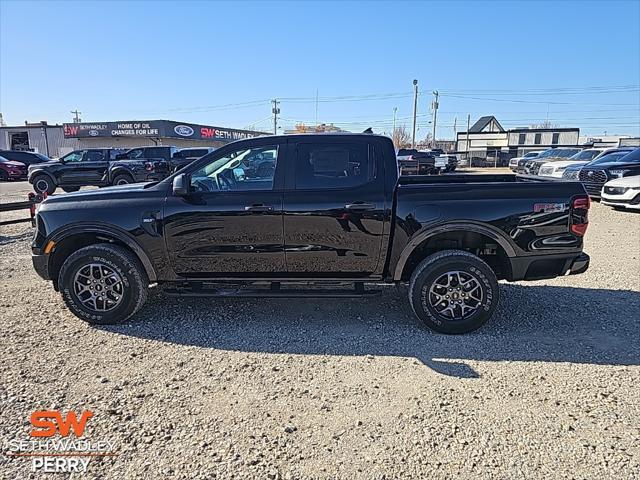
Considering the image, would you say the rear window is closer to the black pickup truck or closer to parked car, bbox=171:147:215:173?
the black pickup truck

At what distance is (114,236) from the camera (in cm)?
423

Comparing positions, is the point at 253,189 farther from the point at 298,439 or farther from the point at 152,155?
the point at 152,155

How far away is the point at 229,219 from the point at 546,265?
10.1ft

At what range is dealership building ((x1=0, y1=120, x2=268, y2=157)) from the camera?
4384cm

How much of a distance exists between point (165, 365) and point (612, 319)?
447 cm

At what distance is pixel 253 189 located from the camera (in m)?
4.23

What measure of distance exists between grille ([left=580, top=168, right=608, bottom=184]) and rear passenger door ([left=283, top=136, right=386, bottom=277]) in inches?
482

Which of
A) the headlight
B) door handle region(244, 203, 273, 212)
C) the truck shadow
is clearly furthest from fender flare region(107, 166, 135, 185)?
the headlight

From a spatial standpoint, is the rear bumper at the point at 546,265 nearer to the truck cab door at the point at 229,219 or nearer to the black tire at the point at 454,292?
the black tire at the point at 454,292

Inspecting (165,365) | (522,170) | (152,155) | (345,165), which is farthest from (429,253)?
(522,170)

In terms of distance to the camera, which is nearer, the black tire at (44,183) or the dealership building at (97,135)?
the black tire at (44,183)

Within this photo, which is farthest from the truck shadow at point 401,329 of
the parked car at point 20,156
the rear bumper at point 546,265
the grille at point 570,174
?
the parked car at point 20,156

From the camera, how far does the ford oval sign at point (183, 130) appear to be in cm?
4481

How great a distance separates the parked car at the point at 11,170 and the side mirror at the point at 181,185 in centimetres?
2578
